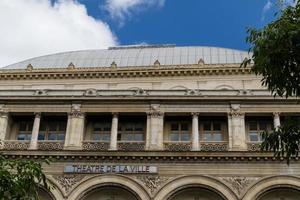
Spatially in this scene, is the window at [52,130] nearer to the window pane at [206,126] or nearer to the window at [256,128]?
the window pane at [206,126]

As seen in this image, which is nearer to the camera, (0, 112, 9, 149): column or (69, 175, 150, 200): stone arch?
(69, 175, 150, 200): stone arch

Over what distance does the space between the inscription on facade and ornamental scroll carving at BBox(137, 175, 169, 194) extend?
0.41 meters

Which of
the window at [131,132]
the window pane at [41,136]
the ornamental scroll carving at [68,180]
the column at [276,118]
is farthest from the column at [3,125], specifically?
the column at [276,118]

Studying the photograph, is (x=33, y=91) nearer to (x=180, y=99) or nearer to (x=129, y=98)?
(x=129, y=98)

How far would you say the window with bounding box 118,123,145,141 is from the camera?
116 ft

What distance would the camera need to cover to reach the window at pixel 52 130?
35562 mm

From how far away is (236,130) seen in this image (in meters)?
33.3

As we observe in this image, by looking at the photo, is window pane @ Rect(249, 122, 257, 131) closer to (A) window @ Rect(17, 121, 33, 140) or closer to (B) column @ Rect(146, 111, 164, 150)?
(B) column @ Rect(146, 111, 164, 150)

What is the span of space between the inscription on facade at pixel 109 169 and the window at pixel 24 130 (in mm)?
5339

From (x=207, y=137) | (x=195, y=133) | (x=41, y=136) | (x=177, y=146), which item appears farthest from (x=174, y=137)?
(x=41, y=136)

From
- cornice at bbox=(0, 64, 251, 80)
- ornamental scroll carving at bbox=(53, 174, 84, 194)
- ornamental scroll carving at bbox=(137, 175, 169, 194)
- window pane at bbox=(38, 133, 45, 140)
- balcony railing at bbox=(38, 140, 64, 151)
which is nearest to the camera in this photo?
ornamental scroll carving at bbox=(137, 175, 169, 194)

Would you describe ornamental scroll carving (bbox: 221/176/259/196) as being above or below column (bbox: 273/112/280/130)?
below

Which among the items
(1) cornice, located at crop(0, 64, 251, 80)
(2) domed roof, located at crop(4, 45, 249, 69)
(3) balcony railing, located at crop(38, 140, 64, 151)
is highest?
(2) domed roof, located at crop(4, 45, 249, 69)

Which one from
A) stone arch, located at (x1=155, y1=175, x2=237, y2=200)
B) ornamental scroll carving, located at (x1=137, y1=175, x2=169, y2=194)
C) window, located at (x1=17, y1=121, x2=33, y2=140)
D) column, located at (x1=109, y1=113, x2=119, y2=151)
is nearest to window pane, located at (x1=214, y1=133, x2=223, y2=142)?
stone arch, located at (x1=155, y1=175, x2=237, y2=200)
